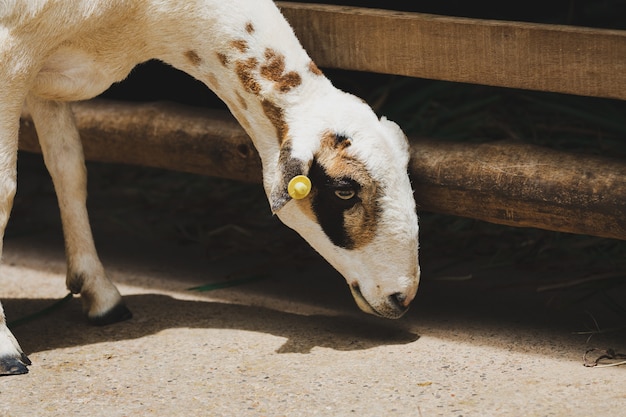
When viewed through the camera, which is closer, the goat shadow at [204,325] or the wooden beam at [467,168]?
the wooden beam at [467,168]

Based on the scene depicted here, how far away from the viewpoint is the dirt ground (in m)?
3.39

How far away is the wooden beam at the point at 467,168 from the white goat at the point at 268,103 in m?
0.28

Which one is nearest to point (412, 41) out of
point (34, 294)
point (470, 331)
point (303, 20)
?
point (303, 20)

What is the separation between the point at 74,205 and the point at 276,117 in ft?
3.26

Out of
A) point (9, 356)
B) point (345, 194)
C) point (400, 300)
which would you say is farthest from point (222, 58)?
point (9, 356)

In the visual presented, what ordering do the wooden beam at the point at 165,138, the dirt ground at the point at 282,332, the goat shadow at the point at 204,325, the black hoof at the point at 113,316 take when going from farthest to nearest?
the wooden beam at the point at 165,138 < the black hoof at the point at 113,316 < the goat shadow at the point at 204,325 < the dirt ground at the point at 282,332

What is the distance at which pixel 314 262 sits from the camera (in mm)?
5105

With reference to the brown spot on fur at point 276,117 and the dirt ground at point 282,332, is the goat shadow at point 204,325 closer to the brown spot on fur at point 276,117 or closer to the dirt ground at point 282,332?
the dirt ground at point 282,332

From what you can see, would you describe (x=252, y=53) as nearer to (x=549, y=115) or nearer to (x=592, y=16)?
(x=549, y=115)

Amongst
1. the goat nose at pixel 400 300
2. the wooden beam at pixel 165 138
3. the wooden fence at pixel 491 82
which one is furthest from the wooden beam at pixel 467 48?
the goat nose at pixel 400 300

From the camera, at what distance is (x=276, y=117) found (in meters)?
3.84

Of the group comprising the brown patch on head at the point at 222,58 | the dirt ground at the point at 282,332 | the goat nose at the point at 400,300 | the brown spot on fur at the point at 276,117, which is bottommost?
the dirt ground at the point at 282,332

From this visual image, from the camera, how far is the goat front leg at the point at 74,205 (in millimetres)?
4234

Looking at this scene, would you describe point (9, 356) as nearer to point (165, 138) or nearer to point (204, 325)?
point (204, 325)
